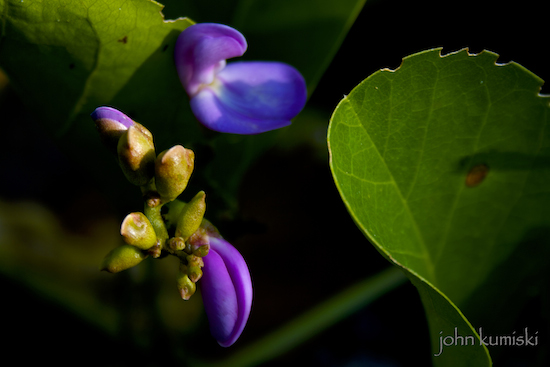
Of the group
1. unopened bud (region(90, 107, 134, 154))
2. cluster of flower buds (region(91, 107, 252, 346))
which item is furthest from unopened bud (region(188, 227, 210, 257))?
unopened bud (region(90, 107, 134, 154))

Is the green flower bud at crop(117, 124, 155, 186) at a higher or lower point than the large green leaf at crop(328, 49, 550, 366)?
lower

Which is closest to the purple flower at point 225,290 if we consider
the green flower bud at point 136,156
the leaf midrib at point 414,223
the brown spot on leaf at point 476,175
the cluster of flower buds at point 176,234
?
the cluster of flower buds at point 176,234

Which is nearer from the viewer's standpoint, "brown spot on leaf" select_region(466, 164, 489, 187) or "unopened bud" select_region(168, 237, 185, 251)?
"unopened bud" select_region(168, 237, 185, 251)

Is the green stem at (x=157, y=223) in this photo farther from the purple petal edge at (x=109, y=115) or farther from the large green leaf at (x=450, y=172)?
the large green leaf at (x=450, y=172)

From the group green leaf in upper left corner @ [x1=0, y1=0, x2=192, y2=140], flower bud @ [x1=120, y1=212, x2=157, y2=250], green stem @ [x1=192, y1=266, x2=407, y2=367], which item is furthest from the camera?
green stem @ [x1=192, y1=266, x2=407, y2=367]

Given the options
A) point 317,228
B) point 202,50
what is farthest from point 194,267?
point 317,228

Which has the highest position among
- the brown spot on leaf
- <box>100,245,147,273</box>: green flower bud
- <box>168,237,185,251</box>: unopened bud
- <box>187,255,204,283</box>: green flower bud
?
the brown spot on leaf

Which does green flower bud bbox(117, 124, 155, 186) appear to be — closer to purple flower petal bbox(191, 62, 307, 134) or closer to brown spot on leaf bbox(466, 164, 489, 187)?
purple flower petal bbox(191, 62, 307, 134)
